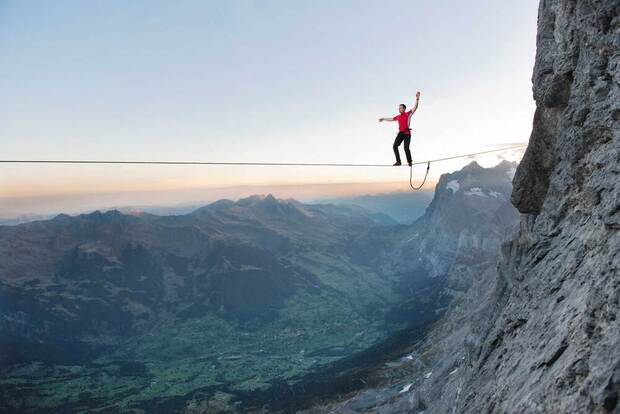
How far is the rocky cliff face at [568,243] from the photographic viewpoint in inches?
540

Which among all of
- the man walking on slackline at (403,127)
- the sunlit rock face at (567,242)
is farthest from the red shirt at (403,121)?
the sunlit rock face at (567,242)

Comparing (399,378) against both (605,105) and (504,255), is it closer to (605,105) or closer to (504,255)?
(504,255)

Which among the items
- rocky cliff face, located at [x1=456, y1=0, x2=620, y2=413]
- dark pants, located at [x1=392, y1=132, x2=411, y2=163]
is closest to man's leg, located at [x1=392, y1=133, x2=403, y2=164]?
dark pants, located at [x1=392, y1=132, x2=411, y2=163]

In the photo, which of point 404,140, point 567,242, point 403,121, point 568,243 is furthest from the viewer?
point 404,140

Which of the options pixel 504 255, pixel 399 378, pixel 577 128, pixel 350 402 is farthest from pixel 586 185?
pixel 399 378

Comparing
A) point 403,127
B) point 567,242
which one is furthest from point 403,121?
point 567,242

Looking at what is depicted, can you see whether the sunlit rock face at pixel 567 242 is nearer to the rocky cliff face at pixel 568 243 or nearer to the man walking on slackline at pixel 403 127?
the rocky cliff face at pixel 568 243

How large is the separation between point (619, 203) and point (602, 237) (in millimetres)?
1379

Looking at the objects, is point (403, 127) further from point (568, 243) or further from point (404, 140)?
point (568, 243)

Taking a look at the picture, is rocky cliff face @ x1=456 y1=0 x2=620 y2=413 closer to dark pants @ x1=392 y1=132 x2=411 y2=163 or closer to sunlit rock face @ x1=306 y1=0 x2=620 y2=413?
sunlit rock face @ x1=306 y1=0 x2=620 y2=413

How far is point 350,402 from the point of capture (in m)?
137

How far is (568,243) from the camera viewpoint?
20672 mm

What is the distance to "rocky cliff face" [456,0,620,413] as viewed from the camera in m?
13.7

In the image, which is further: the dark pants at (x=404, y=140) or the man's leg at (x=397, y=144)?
Answer: the man's leg at (x=397, y=144)
